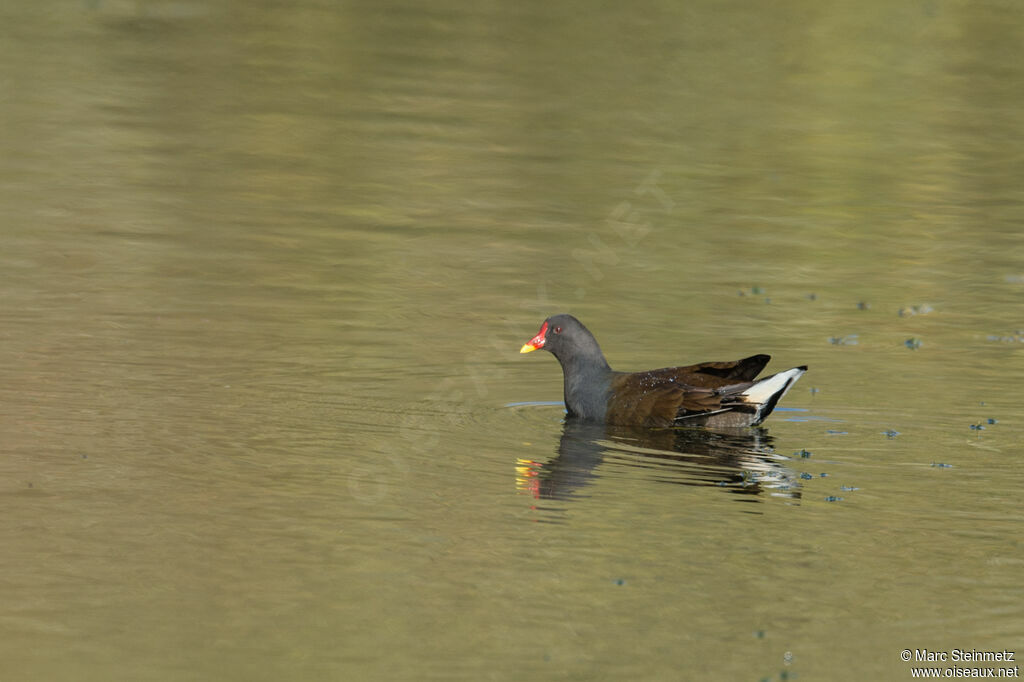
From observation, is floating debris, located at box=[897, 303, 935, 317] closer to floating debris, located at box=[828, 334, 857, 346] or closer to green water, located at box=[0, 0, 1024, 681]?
green water, located at box=[0, 0, 1024, 681]

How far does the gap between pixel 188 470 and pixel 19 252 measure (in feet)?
21.6

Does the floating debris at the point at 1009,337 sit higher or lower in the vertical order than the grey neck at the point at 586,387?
lower

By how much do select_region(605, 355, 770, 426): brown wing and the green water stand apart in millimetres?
189

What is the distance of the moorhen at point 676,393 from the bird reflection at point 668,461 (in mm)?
91

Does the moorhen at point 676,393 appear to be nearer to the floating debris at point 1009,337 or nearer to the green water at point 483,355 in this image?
the green water at point 483,355

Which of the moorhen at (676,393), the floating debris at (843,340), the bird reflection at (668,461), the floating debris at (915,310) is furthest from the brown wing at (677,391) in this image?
the floating debris at (915,310)

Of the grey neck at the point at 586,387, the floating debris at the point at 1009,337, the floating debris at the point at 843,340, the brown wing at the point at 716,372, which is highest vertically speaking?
the brown wing at the point at 716,372

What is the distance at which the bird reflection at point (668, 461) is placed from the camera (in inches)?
402

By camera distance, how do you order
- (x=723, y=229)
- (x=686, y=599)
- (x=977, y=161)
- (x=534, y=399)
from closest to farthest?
(x=686, y=599) → (x=534, y=399) → (x=723, y=229) → (x=977, y=161)

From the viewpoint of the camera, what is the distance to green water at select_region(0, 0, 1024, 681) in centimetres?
782

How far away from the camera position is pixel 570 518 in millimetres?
9375

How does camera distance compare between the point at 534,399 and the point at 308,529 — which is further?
the point at 534,399

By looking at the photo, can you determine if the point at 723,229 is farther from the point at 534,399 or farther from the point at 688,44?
the point at 688,44

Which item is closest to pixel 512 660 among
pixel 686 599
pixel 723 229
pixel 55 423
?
pixel 686 599
